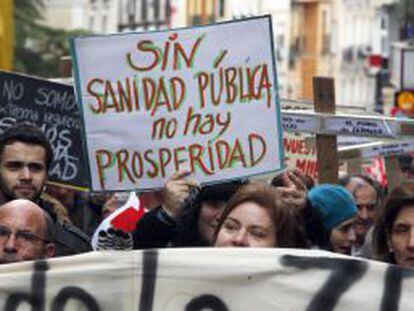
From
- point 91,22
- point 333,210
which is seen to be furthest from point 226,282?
point 91,22

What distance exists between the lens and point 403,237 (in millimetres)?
6184

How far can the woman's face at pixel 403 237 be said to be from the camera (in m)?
6.12

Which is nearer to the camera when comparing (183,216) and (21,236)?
(21,236)

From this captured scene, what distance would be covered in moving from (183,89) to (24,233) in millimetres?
1329

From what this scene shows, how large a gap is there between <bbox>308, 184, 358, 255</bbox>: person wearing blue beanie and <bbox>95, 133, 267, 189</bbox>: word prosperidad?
0.27 metres

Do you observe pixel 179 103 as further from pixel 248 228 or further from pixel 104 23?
pixel 104 23

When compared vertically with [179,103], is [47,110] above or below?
below

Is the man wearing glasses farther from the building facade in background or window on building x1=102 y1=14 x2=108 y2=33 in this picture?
window on building x1=102 y1=14 x2=108 y2=33

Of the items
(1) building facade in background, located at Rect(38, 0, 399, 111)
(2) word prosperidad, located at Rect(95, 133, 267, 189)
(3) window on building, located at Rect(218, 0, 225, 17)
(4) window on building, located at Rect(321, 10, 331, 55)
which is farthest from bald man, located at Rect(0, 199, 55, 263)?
(4) window on building, located at Rect(321, 10, 331, 55)

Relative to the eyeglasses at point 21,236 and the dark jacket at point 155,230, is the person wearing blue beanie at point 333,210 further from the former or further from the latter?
the eyeglasses at point 21,236

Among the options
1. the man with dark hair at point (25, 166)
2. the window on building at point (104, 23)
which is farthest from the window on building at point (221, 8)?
the man with dark hair at point (25, 166)

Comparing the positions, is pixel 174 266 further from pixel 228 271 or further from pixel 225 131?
pixel 225 131

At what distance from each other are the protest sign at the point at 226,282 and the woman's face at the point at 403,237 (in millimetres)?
1016

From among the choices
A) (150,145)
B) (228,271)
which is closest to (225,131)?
(150,145)
